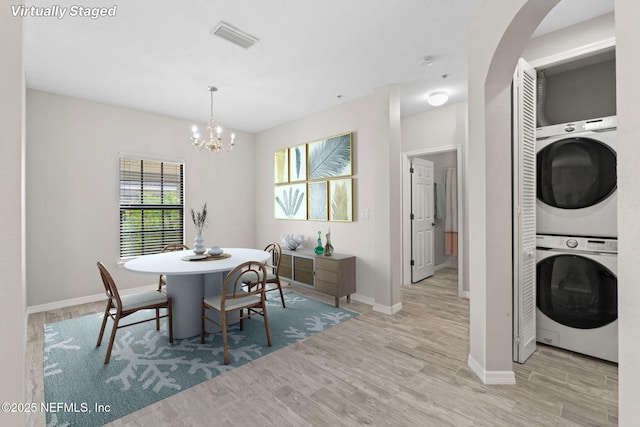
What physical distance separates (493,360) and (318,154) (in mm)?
3391

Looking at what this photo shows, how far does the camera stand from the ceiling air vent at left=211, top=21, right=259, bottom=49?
2.35 meters

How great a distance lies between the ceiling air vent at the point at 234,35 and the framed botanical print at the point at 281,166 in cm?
247

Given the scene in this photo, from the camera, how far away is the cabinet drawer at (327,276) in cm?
365

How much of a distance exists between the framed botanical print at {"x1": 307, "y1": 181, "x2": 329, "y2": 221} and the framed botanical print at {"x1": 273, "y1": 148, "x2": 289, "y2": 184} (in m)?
0.64

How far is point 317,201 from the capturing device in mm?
4527

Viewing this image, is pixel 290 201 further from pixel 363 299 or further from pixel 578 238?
pixel 578 238

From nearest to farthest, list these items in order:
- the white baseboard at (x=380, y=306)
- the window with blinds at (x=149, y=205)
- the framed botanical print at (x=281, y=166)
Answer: the white baseboard at (x=380, y=306), the window with blinds at (x=149, y=205), the framed botanical print at (x=281, y=166)

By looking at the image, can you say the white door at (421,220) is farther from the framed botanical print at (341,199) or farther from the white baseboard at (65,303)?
the white baseboard at (65,303)

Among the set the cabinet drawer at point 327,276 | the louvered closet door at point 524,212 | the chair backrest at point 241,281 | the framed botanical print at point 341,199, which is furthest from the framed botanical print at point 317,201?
the louvered closet door at point 524,212

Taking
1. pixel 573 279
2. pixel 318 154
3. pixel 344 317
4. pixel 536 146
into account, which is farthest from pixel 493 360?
pixel 318 154

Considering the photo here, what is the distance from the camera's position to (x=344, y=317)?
3340 millimetres

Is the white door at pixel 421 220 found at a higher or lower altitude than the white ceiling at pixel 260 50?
lower

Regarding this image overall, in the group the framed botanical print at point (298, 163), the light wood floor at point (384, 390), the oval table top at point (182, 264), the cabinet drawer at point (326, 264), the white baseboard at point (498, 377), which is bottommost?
the light wood floor at point (384, 390)

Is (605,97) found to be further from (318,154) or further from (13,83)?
(13,83)
